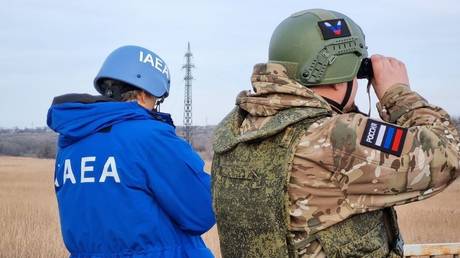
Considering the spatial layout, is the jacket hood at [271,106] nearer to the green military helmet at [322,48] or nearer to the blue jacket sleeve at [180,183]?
the green military helmet at [322,48]

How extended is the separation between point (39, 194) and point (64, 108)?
13724 mm

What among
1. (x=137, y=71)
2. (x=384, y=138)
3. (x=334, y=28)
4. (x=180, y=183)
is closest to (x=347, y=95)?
(x=334, y=28)

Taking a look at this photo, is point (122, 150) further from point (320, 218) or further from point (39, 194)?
point (39, 194)

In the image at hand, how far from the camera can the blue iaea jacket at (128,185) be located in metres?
2.96

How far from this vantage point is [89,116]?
307 cm

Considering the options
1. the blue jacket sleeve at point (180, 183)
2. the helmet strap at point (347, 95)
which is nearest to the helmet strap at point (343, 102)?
the helmet strap at point (347, 95)

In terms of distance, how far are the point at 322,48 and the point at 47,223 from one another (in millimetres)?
8968

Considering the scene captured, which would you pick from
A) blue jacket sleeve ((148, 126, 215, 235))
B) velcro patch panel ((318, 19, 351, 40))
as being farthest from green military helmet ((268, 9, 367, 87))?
blue jacket sleeve ((148, 126, 215, 235))

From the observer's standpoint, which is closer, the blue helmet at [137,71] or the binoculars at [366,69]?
the binoculars at [366,69]

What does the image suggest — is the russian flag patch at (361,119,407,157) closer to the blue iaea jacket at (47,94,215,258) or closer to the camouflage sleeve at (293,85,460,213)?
the camouflage sleeve at (293,85,460,213)

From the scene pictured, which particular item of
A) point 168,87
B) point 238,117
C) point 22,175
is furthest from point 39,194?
point 238,117

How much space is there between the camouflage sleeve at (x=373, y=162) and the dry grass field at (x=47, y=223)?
6695 mm

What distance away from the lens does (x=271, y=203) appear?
7.49ft

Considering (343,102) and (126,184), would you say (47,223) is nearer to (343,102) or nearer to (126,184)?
(126,184)
